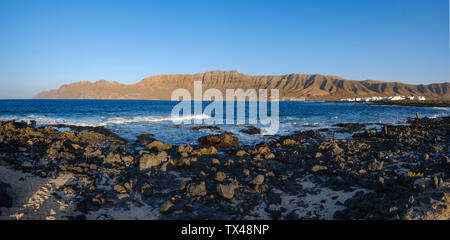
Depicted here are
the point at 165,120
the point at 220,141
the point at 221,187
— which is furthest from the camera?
the point at 165,120

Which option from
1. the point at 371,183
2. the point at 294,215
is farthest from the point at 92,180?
the point at 371,183

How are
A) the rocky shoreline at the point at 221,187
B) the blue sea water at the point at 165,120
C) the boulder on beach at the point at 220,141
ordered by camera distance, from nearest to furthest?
the rocky shoreline at the point at 221,187, the boulder on beach at the point at 220,141, the blue sea water at the point at 165,120

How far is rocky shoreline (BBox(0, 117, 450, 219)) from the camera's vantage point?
462 cm

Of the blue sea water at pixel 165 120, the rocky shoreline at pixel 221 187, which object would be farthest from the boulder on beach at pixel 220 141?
the rocky shoreline at pixel 221 187

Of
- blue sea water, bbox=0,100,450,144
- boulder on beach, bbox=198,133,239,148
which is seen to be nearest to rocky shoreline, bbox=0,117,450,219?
boulder on beach, bbox=198,133,239,148

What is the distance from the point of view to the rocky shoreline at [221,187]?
15.1 ft

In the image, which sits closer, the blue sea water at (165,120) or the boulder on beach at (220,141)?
the boulder on beach at (220,141)

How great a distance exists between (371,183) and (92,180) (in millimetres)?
7254

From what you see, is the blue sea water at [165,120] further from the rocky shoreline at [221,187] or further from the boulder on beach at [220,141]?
the rocky shoreline at [221,187]

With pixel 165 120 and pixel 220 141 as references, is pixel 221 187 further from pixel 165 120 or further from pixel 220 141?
pixel 165 120

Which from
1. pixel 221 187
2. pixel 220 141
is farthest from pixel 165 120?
pixel 221 187

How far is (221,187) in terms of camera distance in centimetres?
551

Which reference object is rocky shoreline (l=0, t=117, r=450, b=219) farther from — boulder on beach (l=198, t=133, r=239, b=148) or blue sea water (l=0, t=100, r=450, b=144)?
blue sea water (l=0, t=100, r=450, b=144)
